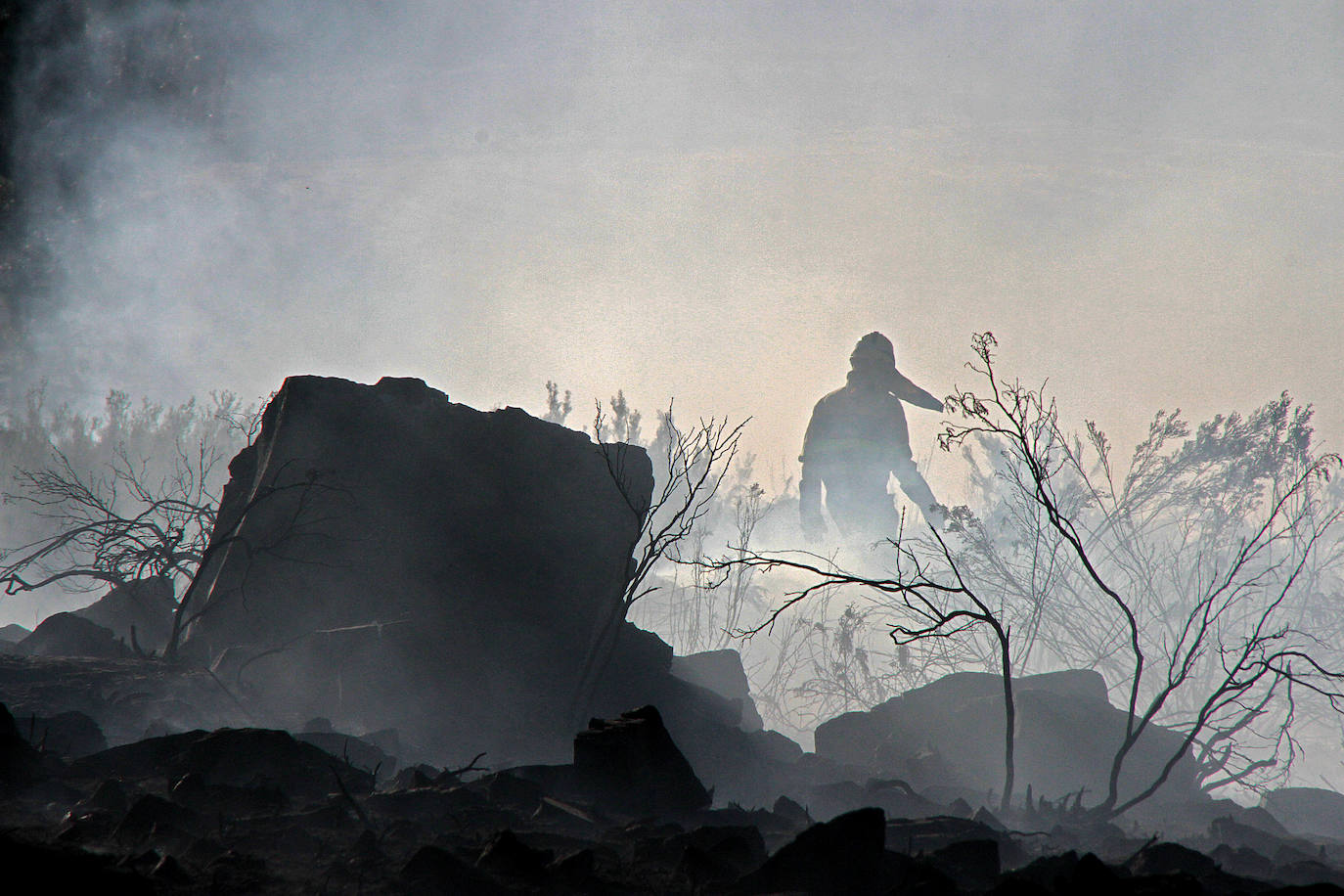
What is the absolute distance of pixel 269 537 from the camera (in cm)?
940

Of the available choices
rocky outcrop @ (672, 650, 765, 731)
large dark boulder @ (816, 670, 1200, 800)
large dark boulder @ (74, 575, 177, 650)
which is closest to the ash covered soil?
large dark boulder @ (816, 670, 1200, 800)

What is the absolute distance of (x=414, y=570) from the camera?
9.54 metres

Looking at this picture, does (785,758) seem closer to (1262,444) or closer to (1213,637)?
(1262,444)

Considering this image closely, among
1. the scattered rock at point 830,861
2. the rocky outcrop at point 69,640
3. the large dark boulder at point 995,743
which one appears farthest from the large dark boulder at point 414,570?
the scattered rock at point 830,861

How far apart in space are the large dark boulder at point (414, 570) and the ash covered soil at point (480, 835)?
2649 mm

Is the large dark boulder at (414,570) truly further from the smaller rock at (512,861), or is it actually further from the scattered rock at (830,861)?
the scattered rock at (830,861)

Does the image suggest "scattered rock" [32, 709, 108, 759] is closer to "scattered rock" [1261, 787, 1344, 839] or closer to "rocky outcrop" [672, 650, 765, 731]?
"rocky outcrop" [672, 650, 765, 731]

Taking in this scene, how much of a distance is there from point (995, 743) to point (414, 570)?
8.25m

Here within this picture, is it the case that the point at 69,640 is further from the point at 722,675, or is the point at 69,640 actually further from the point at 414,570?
the point at 722,675

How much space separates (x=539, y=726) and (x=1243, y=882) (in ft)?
21.7

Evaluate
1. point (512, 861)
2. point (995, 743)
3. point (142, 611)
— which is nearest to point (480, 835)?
point (512, 861)

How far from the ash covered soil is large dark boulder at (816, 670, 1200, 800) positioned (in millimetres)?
4363

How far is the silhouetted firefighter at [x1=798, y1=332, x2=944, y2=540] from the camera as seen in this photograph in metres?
21.4

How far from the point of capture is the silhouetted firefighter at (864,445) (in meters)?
21.4
